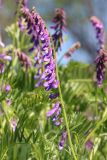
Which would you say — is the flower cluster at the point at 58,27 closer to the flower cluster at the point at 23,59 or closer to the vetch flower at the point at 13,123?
the flower cluster at the point at 23,59

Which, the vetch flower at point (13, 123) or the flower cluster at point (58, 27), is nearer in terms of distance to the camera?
the vetch flower at point (13, 123)

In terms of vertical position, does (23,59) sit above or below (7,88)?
above

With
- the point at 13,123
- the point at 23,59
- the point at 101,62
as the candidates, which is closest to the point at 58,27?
the point at 23,59

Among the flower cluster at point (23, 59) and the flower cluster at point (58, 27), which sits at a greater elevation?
the flower cluster at point (58, 27)

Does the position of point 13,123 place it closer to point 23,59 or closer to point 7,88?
point 7,88

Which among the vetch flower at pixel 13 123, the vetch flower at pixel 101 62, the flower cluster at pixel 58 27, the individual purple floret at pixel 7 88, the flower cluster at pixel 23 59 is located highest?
the flower cluster at pixel 58 27

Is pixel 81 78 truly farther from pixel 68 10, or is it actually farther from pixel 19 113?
pixel 68 10

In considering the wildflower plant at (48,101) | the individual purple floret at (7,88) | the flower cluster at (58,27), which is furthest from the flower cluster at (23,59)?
the individual purple floret at (7,88)

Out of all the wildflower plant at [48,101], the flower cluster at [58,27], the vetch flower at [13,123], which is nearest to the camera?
the wildflower plant at [48,101]

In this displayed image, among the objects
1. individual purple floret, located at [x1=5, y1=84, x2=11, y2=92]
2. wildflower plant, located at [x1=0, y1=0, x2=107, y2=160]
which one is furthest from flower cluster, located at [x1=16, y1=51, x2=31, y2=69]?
individual purple floret, located at [x1=5, y1=84, x2=11, y2=92]

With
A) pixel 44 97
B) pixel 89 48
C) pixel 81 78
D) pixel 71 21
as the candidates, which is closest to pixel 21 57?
pixel 81 78
